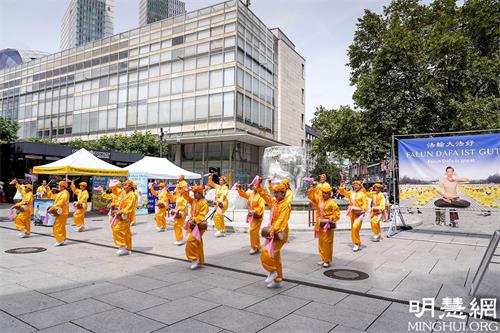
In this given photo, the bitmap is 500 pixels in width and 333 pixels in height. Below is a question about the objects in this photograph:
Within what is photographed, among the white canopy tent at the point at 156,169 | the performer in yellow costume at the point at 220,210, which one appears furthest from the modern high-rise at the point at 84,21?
the performer in yellow costume at the point at 220,210

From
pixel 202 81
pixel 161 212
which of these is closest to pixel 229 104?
pixel 202 81

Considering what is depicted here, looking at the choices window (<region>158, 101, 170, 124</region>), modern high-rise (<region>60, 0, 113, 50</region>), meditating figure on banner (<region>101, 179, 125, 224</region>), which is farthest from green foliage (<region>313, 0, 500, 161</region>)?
modern high-rise (<region>60, 0, 113, 50</region>)

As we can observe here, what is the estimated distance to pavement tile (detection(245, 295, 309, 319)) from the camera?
4625mm

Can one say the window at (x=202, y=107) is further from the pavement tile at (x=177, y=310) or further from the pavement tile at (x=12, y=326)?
the pavement tile at (x=12, y=326)

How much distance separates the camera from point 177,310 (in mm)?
4660

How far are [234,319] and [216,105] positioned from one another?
33.7m

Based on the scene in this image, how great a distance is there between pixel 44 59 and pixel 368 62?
49.0 m

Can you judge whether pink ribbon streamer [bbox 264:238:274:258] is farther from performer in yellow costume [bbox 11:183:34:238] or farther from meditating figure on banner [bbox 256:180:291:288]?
performer in yellow costume [bbox 11:183:34:238]

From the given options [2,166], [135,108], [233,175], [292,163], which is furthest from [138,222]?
[135,108]

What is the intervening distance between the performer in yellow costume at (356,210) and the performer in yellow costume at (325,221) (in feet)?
6.71

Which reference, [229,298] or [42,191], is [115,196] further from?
[42,191]

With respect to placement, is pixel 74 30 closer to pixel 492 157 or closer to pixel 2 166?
pixel 2 166

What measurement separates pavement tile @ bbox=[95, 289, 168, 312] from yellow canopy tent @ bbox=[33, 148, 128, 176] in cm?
1158

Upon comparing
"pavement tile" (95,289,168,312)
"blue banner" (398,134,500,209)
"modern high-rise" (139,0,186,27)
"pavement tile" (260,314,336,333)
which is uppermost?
"modern high-rise" (139,0,186,27)
